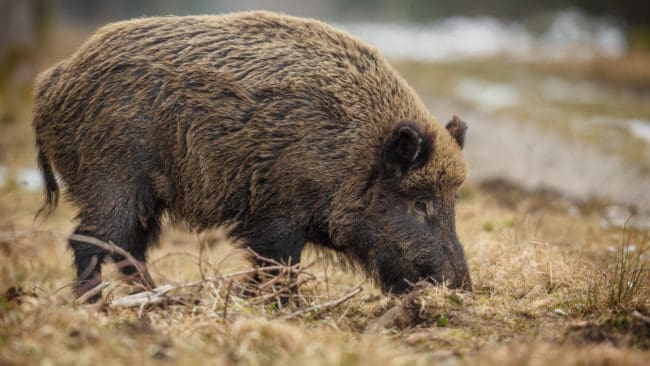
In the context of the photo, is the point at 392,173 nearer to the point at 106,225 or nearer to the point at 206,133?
the point at 206,133

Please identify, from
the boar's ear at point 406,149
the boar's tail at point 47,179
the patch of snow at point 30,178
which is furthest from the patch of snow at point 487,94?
the boar's tail at point 47,179

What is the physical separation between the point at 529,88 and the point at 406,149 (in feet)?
45.8

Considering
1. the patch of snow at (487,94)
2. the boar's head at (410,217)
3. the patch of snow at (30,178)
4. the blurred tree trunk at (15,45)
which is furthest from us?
the patch of snow at (487,94)

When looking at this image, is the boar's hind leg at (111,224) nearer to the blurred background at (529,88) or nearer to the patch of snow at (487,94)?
the blurred background at (529,88)

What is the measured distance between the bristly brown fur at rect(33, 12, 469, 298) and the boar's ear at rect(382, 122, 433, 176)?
0.03 metres

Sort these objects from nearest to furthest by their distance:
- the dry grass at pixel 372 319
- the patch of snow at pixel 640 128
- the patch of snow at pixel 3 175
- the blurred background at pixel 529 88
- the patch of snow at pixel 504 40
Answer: the dry grass at pixel 372 319
the patch of snow at pixel 3 175
the blurred background at pixel 529 88
the patch of snow at pixel 640 128
the patch of snow at pixel 504 40

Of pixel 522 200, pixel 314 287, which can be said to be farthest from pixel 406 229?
pixel 522 200

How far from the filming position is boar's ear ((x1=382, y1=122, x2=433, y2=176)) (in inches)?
191

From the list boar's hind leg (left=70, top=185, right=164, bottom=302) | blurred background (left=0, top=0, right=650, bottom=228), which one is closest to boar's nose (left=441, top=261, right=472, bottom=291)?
boar's hind leg (left=70, top=185, right=164, bottom=302)

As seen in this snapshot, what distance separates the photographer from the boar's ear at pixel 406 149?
15.9 feet

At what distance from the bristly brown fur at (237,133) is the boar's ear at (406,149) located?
0.10 ft

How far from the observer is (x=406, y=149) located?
492 cm

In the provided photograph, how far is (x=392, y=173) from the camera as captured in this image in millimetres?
5059

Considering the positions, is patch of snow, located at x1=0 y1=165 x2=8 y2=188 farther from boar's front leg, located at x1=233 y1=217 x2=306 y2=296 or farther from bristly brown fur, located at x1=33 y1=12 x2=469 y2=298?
boar's front leg, located at x1=233 y1=217 x2=306 y2=296
